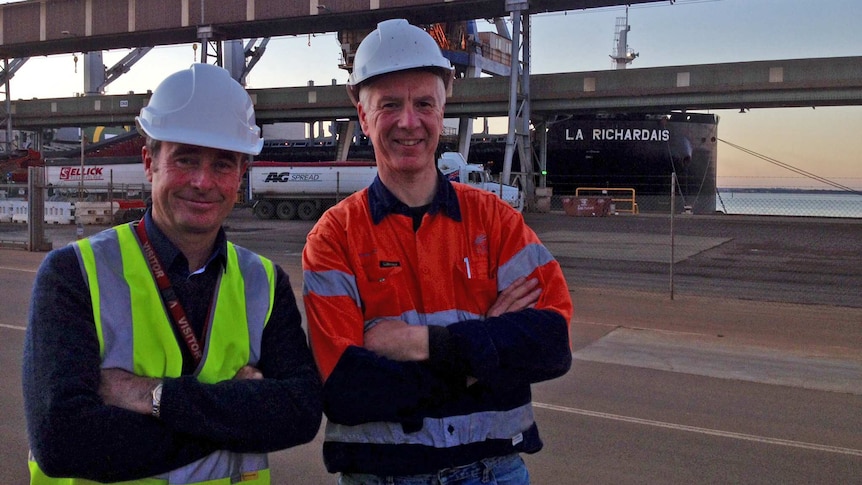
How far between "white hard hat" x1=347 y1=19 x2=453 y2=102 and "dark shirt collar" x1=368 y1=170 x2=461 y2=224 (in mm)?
366

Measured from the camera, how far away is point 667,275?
59.4 feet

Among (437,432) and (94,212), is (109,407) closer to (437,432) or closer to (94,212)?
(437,432)

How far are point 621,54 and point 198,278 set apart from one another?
206 ft

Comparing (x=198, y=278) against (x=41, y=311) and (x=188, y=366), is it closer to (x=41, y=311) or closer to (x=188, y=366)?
(x=188, y=366)

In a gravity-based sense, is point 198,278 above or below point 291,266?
above

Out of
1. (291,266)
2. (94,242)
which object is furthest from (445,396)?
(291,266)

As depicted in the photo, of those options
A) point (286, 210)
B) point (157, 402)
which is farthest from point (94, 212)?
point (157, 402)

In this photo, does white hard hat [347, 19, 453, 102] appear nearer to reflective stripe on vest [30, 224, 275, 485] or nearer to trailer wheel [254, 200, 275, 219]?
reflective stripe on vest [30, 224, 275, 485]

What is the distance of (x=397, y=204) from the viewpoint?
2.52m

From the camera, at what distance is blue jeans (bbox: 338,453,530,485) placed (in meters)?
2.33

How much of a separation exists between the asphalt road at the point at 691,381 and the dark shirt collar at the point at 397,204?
3.21 m

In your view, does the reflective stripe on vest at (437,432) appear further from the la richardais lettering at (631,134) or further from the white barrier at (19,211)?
the la richardais lettering at (631,134)

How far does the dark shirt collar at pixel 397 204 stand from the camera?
250 centimetres

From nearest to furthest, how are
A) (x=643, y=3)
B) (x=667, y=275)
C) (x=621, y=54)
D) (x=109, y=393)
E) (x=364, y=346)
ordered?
(x=109, y=393) → (x=364, y=346) → (x=667, y=275) → (x=643, y=3) → (x=621, y=54)
